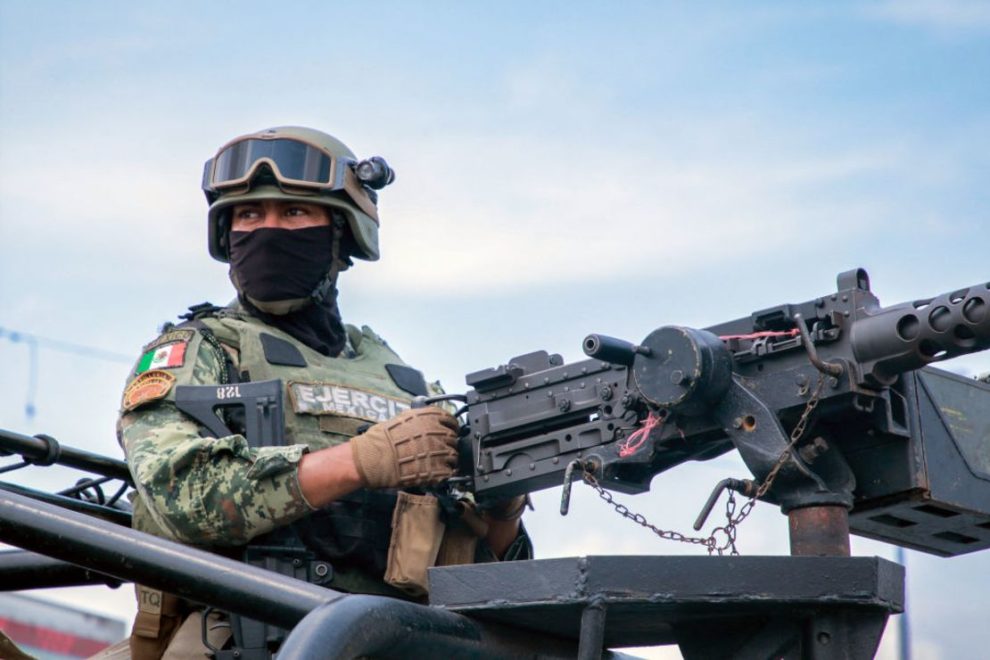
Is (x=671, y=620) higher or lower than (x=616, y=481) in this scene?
lower

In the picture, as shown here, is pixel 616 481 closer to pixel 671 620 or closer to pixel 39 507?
pixel 671 620

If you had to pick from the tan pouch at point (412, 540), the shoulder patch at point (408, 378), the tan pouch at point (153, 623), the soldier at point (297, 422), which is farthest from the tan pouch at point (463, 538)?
the tan pouch at point (153, 623)

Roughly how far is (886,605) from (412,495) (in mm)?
2389

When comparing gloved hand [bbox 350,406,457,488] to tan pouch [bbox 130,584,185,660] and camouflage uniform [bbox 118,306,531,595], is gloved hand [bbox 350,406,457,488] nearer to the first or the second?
camouflage uniform [bbox 118,306,531,595]

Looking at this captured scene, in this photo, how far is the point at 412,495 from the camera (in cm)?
609

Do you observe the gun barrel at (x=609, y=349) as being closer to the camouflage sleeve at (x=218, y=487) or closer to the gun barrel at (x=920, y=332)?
the gun barrel at (x=920, y=332)

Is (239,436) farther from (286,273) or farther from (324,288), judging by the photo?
(324,288)

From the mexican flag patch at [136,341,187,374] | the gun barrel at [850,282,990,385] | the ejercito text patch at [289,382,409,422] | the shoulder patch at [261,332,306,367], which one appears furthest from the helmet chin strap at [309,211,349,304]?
the gun barrel at [850,282,990,385]

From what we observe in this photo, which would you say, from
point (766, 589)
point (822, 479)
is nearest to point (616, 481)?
point (822, 479)

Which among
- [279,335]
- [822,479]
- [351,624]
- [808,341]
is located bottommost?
[351,624]

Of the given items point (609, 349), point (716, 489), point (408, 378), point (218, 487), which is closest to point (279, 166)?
point (408, 378)

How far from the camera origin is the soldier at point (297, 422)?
5.84 m

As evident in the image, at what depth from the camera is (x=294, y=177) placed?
666 cm

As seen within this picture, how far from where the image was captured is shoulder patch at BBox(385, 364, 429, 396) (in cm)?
694
